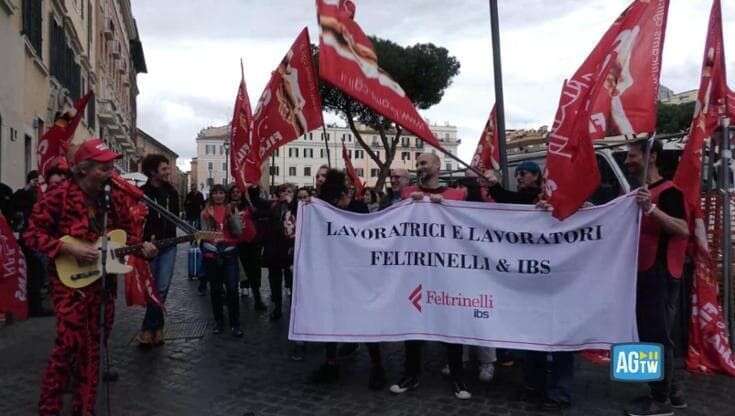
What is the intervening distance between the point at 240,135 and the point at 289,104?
869 millimetres

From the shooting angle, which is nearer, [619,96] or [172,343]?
[619,96]

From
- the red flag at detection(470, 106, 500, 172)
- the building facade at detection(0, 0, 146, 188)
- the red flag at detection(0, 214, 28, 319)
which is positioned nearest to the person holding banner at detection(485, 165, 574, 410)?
the red flag at detection(470, 106, 500, 172)

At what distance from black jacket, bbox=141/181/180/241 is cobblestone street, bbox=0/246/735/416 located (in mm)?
1169

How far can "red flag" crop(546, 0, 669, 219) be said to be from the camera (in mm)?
4332

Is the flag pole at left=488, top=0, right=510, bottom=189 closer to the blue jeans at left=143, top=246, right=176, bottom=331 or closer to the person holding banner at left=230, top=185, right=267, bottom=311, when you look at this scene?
the person holding banner at left=230, top=185, right=267, bottom=311

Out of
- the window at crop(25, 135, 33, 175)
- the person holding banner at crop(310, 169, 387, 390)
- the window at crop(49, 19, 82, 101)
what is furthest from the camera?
the window at crop(49, 19, 82, 101)

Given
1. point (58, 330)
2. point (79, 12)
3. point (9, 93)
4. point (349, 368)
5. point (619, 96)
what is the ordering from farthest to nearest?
point (79, 12)
point (9, 93)
point (349, 368)
point (619, 96)
point (58, 330)

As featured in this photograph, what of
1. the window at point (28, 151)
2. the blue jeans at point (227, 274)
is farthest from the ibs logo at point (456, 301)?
the window at point (28, 151)

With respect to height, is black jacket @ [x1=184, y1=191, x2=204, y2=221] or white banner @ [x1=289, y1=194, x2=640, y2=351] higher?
black jacket @ [x1=184, y1=191, x2=204, y2=221]

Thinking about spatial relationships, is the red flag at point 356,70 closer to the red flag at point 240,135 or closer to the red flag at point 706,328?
the red flag at point 240,135

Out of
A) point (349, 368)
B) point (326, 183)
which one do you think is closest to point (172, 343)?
point (349, 368)

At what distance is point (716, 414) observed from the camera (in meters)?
4.54

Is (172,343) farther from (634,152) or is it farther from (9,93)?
(9,93)

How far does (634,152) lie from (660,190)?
333 millimetres
